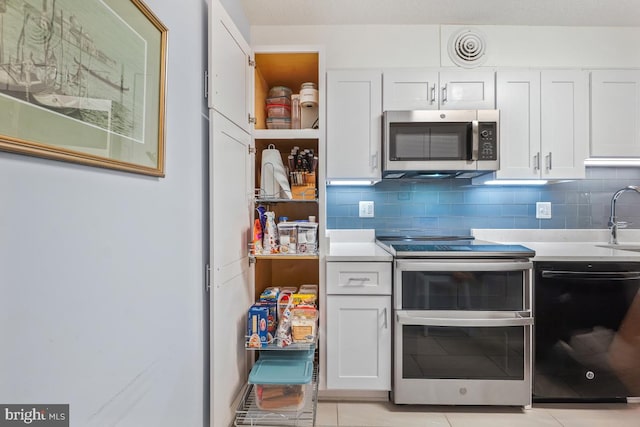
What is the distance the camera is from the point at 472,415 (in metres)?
1.79

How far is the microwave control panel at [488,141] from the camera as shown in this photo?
2.00 m

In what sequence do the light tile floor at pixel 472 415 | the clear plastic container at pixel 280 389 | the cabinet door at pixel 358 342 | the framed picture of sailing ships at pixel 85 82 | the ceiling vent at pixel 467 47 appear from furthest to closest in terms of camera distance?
the ceiling vent at pixel 467 47, the cabinet door at pixel 358 342, the light tile floor at pixel 472 415, the clear plastic container at pixel 280 389, the framed picture of sailing ships at pixel 85 82

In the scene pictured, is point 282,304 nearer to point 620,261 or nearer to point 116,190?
point 116,190

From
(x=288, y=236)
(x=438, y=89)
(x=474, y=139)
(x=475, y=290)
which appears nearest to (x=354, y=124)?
(x=438, y=89)

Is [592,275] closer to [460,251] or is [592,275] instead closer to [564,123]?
[460,251]

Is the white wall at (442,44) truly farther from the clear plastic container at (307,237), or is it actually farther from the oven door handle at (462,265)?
the oven door handle at (462,265)

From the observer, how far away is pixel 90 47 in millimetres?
750

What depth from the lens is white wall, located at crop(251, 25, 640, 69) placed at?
2254mm

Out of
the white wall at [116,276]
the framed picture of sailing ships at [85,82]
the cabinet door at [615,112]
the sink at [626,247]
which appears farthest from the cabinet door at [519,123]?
the framed picture of sailing ships at [85,82]

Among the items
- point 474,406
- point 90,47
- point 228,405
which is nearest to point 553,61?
point 474,406

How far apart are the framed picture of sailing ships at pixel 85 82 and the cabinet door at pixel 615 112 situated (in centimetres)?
255

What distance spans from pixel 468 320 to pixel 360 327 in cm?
60

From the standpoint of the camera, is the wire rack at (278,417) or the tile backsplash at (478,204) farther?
the tile backsplash at (478,204)

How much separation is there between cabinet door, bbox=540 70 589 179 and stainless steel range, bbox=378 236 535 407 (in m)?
0.75
